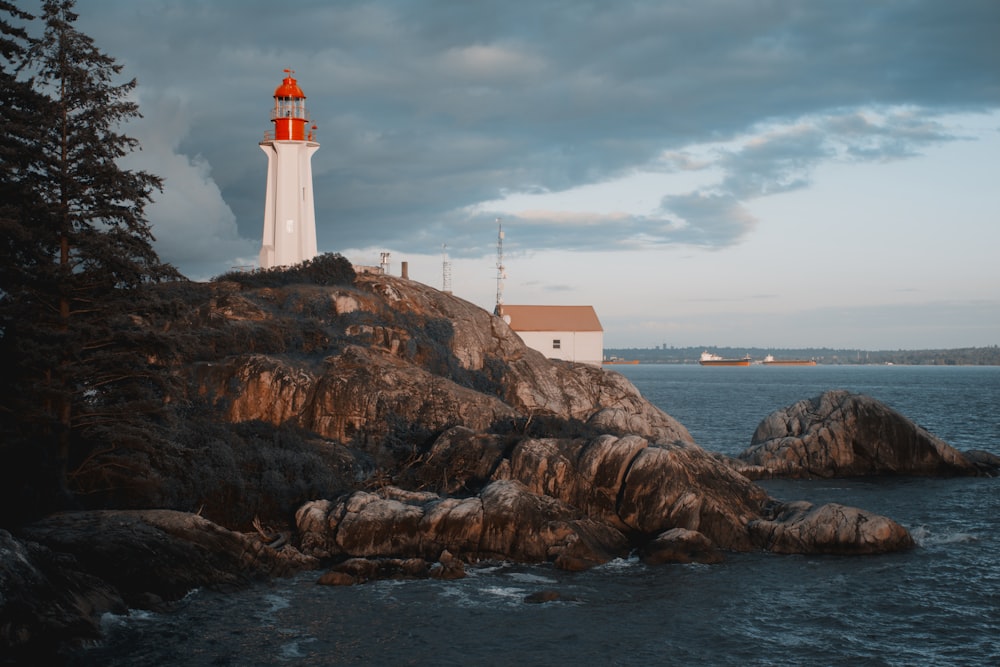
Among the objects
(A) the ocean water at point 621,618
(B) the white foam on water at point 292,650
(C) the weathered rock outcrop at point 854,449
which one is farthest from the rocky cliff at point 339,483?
(C) the weathered rock outcrop at point 854,449

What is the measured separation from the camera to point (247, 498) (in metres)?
25.0

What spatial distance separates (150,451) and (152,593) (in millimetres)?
4300

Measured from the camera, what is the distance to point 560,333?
2724 inches

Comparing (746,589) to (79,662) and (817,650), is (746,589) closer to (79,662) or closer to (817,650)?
(817,650)

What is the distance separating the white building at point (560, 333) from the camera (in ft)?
226

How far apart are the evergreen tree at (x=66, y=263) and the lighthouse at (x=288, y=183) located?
2212 cm

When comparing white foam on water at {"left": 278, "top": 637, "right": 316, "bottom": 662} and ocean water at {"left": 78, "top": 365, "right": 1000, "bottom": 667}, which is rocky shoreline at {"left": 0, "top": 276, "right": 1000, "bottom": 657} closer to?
ocean water at {"left": 78, "top": 365, "right": 1000, "bottom": 667}

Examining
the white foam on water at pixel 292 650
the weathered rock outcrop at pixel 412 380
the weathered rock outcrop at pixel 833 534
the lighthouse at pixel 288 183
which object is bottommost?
the white foam on water at pixel 292 650

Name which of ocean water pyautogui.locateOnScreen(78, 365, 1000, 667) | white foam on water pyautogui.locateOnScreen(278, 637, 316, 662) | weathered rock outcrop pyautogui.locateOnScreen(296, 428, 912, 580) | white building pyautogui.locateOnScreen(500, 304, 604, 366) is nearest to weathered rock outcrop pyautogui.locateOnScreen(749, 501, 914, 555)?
weathered rock outcrop pyautogui.locateOnScreen(296, 428, 912, 580)

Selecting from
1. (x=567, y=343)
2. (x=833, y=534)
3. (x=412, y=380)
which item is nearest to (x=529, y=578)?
(x=833, y=534)

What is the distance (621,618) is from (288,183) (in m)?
31.4

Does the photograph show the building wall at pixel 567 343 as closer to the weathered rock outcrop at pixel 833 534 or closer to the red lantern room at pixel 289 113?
the red lantern room at pixel 289 113

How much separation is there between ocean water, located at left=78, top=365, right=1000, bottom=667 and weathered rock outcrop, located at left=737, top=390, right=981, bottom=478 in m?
13.4

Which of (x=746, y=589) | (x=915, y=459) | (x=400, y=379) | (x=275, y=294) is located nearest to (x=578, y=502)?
(x=746, y=589)
